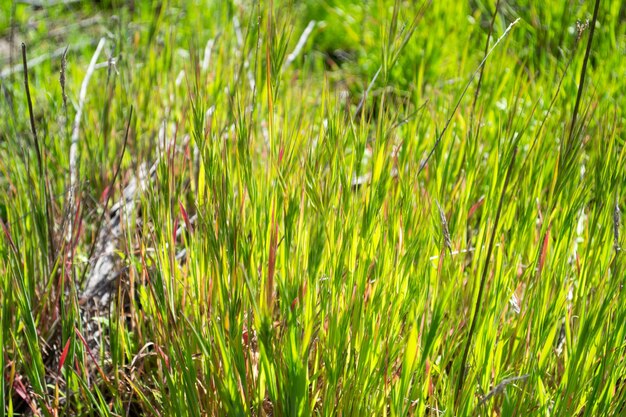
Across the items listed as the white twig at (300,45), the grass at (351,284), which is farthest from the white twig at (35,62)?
the grass at (351,284)

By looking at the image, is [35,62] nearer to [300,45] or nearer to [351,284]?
[300,45]

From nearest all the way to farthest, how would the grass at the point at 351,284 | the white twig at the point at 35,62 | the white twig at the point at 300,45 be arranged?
the grass at the point at 351,284 → the white twig at the point at 300,45 → the white twig at the point at 35,62

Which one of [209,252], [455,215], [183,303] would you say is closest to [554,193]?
[455,215]

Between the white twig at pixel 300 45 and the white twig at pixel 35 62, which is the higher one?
the white twig at pixel 300 45

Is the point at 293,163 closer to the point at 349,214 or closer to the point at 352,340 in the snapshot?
the point at 349,214

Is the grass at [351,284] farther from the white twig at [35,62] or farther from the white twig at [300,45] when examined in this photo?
the white twig at [35,62]

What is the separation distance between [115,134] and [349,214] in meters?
1.12

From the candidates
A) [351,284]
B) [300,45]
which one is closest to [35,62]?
[300,45]

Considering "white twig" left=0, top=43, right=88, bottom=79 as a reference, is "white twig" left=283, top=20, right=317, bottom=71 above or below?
above

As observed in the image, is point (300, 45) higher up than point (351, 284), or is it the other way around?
point (300, 45)

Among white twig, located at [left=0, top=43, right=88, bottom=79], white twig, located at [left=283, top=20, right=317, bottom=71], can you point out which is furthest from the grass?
white twig, located at [left=0, top=43, right=88, bottom=79]

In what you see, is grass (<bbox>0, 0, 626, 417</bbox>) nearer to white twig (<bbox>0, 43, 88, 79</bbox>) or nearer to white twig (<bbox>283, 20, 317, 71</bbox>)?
white twig (<bbox>283, 20, 317, 71</bbox>)

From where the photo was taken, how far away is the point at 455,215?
4.11 feet

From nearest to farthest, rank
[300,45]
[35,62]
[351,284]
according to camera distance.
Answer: [351,284] < [300,45] < [35,62]
